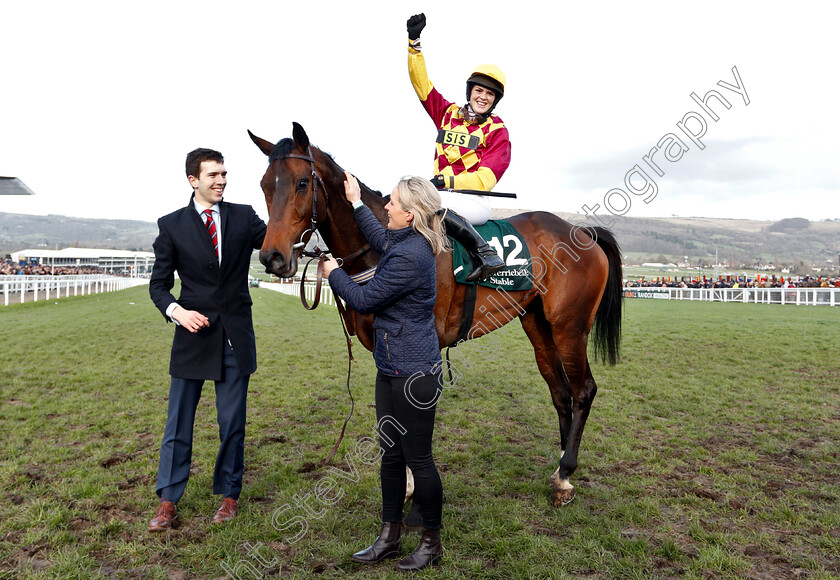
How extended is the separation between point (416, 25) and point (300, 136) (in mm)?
1463

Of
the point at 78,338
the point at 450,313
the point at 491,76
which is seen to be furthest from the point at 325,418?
the point at 78,338

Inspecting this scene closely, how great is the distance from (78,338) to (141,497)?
9673mm

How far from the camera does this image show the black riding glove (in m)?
3.75

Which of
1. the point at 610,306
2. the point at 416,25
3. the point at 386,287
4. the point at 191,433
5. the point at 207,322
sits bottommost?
the point at 191,433

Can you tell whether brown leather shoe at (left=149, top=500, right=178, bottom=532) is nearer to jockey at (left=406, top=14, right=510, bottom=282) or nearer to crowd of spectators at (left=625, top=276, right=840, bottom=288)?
jockey at (left=406, top=14, right=510, bottom=282)

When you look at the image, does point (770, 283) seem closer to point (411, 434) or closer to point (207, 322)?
point (411, 434)

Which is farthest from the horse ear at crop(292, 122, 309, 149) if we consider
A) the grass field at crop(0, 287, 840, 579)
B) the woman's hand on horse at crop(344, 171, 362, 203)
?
the grass field at crop(0, 287, 840, 579)

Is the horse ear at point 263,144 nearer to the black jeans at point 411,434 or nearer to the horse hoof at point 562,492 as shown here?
the black jeans at point 411,434

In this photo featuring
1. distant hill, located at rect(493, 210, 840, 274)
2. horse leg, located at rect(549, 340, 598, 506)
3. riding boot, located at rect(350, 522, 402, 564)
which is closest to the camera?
riding boot, located at rect(350, 522, 402, 564)

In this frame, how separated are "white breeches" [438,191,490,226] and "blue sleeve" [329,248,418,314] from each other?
3.53 ft

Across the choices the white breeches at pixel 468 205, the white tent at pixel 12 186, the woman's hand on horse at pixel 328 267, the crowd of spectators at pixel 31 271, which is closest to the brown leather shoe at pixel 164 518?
the woman's hand on horse at pixel 328 267

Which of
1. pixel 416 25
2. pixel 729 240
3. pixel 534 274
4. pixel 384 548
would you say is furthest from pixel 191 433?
pixel 729 240

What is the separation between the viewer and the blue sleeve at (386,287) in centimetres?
265

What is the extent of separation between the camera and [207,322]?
3.23 metres
